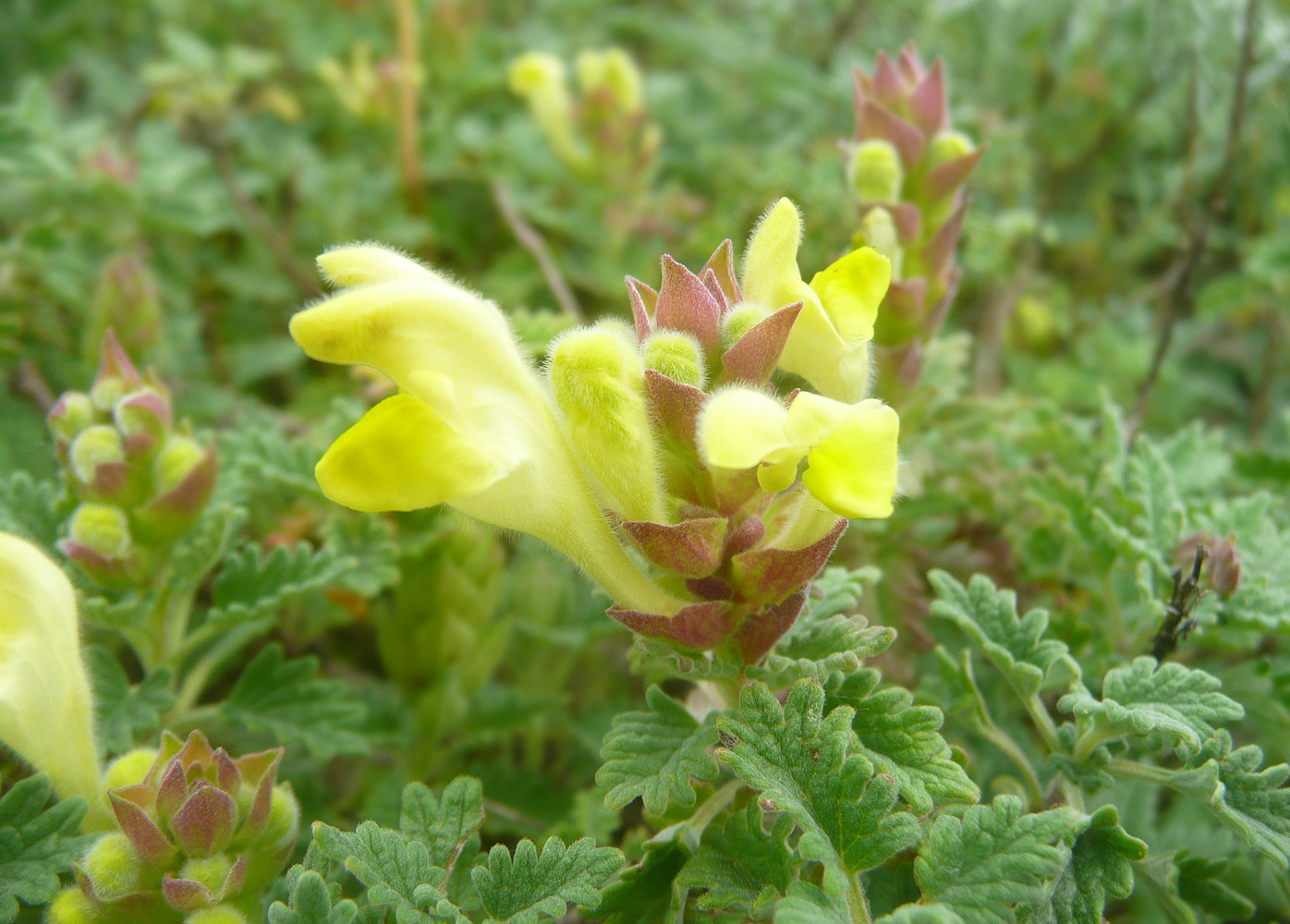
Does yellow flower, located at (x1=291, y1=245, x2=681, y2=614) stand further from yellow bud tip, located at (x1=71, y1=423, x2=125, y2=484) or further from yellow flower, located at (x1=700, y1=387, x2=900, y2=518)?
Answer: yellow bud tip, located at (x1=71, y1=423, x2=125, y2=484)

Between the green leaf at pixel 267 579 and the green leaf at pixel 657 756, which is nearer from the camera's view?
the green leaf at pixel 657 756

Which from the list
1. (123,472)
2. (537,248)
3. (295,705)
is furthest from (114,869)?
(537,248)

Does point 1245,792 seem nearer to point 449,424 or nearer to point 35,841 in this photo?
point 449,424

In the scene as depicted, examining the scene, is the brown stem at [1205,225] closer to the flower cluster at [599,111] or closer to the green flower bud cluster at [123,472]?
the flower cluster at [599,111]

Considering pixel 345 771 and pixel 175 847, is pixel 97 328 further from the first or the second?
pixel 175 847

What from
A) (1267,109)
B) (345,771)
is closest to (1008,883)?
(345,771)

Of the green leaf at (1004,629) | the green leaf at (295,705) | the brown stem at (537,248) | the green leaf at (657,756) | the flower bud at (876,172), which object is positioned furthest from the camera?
the brown stem at (537,248)

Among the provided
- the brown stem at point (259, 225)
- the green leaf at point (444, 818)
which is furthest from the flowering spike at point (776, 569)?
the brown stem at point (259, 225)
